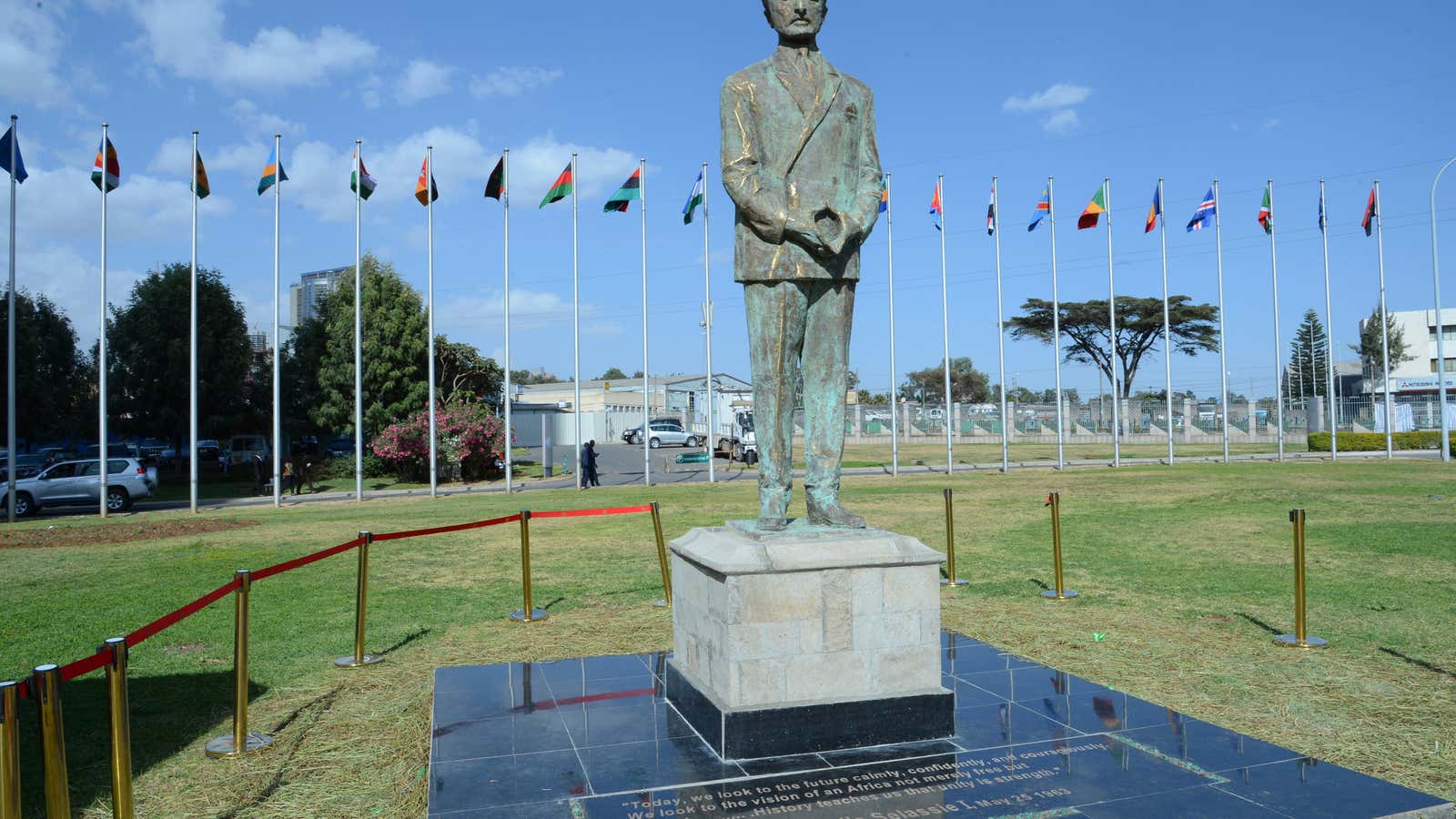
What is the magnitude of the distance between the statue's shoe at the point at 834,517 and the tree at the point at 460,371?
110 ft

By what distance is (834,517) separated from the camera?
5.46m

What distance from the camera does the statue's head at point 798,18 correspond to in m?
5.39

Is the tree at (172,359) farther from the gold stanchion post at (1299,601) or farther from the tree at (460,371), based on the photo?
the gold stanchion post at (1299,601)

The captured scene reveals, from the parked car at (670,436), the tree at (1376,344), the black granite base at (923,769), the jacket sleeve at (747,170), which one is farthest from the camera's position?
the tree at (1376,344)

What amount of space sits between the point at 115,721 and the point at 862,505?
56.1ft

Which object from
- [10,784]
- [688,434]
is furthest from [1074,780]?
[688,434]

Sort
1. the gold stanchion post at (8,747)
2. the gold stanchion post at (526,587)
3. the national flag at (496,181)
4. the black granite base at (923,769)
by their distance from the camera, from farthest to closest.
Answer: the national flag at (496,181)
the gold stanchion post at (526,587)
the black granite base at (923,769)
the gold stanchion post at (8,747)

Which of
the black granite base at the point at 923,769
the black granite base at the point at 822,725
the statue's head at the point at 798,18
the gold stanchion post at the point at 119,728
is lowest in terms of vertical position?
the black granite base at the point at 923,769

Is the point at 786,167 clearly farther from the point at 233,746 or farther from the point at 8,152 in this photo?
the point at 8,152

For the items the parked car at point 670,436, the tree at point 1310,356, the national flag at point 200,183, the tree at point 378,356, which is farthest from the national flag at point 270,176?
the tree at point 1310,356

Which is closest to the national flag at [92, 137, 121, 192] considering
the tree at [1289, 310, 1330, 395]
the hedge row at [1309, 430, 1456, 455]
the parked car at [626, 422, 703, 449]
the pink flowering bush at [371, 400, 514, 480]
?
the pink flowering bush at [371, 400, 514, 480]

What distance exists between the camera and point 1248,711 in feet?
19.1

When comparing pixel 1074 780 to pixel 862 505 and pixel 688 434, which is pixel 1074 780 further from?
pixel 688 434

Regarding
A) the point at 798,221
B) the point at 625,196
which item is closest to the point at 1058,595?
the point at 798,221
